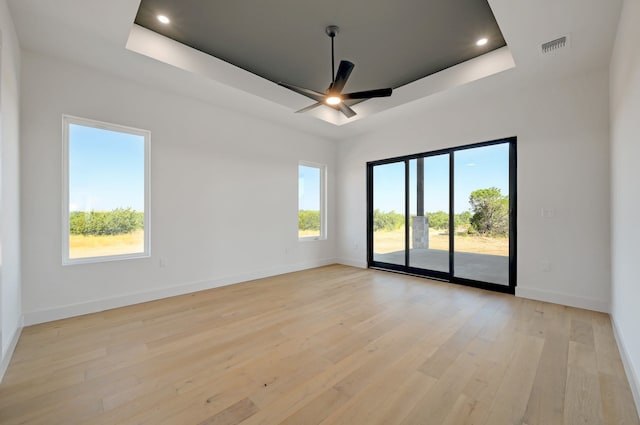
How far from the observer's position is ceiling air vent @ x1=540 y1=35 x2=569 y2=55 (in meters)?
2.72

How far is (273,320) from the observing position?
295 centimetres

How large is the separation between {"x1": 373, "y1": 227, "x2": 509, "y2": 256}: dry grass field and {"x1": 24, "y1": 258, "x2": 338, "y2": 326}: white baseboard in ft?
7.14

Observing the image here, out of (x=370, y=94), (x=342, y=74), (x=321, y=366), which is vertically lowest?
(x=321, y=366)

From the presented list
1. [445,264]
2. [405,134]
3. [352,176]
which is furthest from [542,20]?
[352,176]

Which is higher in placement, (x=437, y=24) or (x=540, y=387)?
(x=437, y=24)

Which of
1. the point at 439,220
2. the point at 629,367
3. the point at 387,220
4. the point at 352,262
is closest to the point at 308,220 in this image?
the point at 352,262

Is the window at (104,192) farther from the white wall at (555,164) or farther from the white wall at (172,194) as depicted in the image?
the white wall at (555,164)

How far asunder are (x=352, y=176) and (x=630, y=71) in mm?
4267

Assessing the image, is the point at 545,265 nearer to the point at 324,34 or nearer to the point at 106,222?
the point at 324,34

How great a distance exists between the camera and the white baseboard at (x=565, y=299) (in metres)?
3.17

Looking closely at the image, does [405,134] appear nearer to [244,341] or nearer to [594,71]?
[594,71]

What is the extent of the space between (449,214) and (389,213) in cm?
124

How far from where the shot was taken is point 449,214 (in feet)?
15.0

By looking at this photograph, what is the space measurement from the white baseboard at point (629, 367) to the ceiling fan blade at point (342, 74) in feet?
10.7
